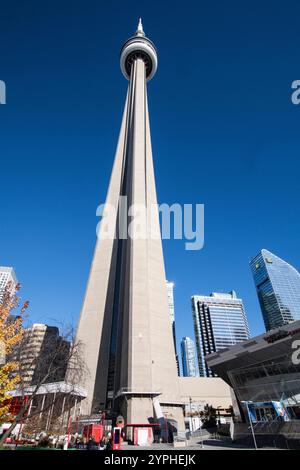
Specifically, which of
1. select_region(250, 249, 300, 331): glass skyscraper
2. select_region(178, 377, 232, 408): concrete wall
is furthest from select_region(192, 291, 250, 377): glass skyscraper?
select_region(178, 377, 232, 408): concrete wall

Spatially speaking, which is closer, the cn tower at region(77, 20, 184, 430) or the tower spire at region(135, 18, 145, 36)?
the cn tower at region(77, 20, 184, 430)

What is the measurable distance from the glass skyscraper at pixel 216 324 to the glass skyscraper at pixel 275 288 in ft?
49.3

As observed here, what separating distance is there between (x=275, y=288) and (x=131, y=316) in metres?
140

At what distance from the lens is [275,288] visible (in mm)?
157500

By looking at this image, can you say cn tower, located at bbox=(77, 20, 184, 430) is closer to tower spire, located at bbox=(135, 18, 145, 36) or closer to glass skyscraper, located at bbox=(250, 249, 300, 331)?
tower spire, located at bbox=(135, 18, 145, 36)

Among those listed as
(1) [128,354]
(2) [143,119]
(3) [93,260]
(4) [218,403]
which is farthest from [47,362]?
(2) [143,119]

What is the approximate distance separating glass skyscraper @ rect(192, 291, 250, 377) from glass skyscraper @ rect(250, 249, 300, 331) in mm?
15039

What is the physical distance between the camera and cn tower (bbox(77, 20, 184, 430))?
3738cm

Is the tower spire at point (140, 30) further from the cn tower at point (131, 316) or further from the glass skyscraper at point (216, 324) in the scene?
the glass skyscraper at point (216, 324)

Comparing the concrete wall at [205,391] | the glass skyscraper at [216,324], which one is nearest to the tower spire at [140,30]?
the concrete wall at [205,391]

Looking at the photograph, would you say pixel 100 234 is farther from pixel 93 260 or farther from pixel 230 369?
pixel 230 369

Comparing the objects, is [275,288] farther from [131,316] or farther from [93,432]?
[93,432]

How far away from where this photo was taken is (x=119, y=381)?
42219 millimetres
